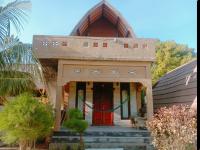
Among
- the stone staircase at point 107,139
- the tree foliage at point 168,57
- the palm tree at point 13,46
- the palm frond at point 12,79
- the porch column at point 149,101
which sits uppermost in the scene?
the tree foliage at point 168,57

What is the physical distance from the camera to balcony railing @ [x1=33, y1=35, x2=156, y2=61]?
1107 centimetres

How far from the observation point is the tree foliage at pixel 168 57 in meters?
22.8

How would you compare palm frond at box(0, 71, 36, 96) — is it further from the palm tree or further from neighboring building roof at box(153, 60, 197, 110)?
neighboring building roof at box(153, 60, 197, 110)

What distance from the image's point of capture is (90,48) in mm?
11180

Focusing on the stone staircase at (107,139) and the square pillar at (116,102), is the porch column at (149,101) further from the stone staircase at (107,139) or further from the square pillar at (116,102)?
the square pillar at (116,102)

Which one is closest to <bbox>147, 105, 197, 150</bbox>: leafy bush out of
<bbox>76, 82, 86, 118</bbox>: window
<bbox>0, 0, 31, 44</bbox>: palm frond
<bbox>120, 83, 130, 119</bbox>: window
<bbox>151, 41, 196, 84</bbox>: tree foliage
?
<bbox>0, 0, 31, 44</bbox>: palm frond

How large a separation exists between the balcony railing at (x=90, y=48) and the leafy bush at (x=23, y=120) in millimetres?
3089

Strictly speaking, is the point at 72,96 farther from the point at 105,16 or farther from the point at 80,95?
the point at 105,16

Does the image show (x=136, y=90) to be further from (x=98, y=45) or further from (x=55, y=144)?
(x=55, y=144)

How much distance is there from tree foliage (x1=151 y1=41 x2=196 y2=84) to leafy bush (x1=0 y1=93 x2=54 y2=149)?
15.7 meters

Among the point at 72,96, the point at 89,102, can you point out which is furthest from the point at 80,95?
the point at 89,102

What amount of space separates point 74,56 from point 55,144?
12.2 ft

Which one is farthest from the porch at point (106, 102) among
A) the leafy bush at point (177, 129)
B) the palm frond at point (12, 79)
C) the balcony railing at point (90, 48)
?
the leafy bush at point (177, 129)

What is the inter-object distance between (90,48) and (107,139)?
3.83 m
